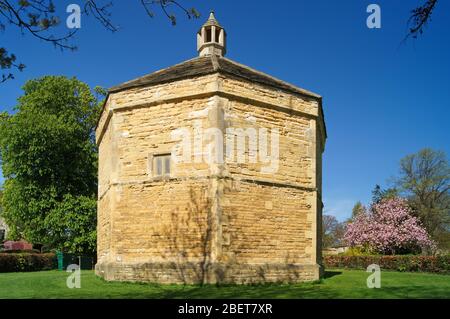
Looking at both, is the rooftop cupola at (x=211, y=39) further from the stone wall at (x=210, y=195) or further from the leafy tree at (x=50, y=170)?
the leafy tree at (x=50, y=170)

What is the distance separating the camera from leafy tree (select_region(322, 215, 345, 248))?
68750 mm

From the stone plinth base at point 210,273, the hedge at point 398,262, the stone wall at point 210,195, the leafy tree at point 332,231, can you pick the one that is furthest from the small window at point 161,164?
the leafy tree at point 332,231

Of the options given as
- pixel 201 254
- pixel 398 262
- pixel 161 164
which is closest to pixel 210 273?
pixel 201 254

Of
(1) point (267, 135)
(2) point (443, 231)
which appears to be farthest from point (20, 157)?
(2) point (443, 231)

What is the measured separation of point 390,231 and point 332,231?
3949 centimetres

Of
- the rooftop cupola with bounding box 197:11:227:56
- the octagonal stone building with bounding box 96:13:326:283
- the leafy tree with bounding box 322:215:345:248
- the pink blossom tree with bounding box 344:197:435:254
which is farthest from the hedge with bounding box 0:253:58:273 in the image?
the leafy tree with bounding box 322:215:345:248

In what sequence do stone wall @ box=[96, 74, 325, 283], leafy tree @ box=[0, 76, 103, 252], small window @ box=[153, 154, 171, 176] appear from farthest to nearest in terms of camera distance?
1. leafy tree @ box=[0, 76, 103, 252]
2. small window @ box=[153, 154, 171, 176]
3. stone wall @ box=[96, 74, 325, 283]

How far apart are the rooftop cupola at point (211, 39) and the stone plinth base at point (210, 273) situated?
32.5 feet

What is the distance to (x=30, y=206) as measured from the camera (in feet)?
90.6

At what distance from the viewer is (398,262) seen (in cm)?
2780

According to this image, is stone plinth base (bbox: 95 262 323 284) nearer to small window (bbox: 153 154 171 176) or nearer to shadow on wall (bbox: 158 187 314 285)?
shadow on wall (bbox: 158 187 314 285)

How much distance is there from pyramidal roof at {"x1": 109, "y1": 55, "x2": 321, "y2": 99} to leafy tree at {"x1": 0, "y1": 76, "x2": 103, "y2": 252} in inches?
533

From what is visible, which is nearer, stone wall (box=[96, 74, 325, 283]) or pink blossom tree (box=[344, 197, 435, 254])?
stone wall (box=[96, 74, 325, 283])

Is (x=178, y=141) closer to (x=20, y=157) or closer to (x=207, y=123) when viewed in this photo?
(x=207, y=123)
